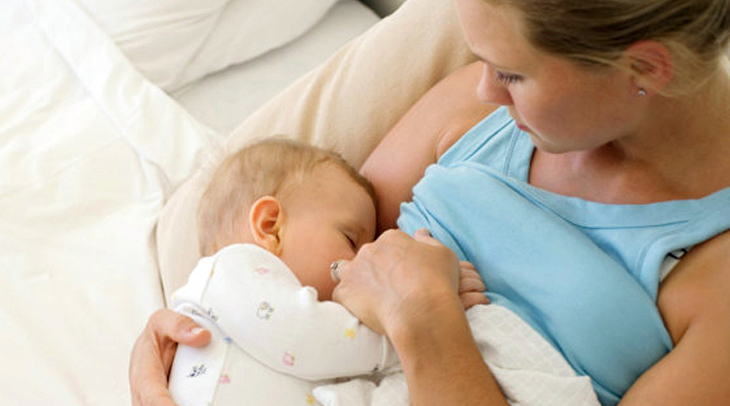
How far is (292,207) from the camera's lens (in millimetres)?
1291

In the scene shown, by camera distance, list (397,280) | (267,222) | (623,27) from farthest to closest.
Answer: (267,222) < (397,280) < (623,27)

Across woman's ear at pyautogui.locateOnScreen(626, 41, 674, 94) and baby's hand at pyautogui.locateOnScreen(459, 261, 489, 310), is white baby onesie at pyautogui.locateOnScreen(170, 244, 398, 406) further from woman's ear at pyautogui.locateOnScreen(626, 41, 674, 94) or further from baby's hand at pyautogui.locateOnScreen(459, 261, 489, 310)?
woman's ear at pyautogui.locateOnScreen(626, 41, 674, 94)

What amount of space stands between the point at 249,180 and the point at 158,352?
295mm

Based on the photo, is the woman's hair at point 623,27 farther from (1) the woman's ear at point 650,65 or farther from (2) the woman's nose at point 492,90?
(2) the woman's nose at point 492,90

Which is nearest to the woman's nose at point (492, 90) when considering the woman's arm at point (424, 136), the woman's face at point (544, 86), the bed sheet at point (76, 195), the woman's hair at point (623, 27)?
the woman's face at point (544, 86)

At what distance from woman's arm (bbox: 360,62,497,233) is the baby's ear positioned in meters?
0.24

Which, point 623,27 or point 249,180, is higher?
point 623,27

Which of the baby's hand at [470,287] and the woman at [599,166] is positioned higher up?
the woman at [599,166]

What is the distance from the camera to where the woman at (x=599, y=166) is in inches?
35.9

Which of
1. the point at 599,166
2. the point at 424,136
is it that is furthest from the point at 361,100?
the point at 599,166

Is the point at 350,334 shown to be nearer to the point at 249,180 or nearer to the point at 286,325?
the point at 286,325

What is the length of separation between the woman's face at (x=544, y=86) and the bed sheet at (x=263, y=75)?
1061mm

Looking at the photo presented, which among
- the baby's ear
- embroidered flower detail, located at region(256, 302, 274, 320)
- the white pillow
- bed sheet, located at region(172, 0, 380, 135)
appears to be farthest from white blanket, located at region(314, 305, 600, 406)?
the white pillow

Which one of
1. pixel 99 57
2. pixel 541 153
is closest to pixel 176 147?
pixel 99 57
